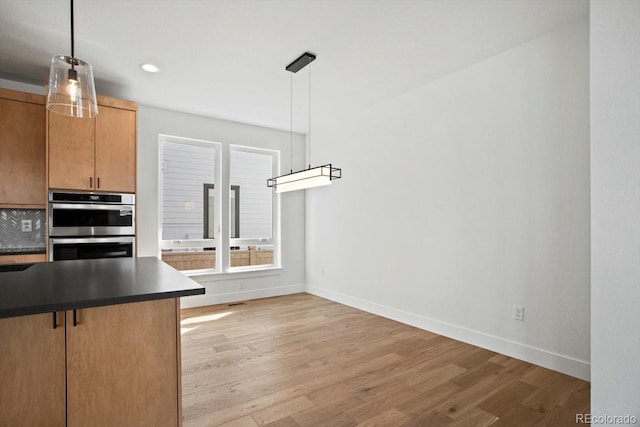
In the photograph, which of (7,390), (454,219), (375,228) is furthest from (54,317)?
(375,228)

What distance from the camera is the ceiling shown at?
241 cm

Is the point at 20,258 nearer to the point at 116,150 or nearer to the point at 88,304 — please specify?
the point at 116,150

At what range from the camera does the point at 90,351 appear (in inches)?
57.0

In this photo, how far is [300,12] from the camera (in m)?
2.47

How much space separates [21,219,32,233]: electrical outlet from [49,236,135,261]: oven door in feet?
2.02

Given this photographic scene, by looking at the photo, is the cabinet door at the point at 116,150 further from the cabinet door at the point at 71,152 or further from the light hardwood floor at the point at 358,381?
the light hardwood floor at the point at 358,381

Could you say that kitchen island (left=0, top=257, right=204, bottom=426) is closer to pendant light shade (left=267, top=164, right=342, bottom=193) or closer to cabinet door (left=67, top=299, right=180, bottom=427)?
cabinet door (left=67, top=299, right=180, bottom=427)

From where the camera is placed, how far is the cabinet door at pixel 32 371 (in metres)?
1.32

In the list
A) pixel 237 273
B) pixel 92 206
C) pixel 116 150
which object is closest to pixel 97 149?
pixel 116 150

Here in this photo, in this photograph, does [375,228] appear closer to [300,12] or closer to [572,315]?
[572,315]

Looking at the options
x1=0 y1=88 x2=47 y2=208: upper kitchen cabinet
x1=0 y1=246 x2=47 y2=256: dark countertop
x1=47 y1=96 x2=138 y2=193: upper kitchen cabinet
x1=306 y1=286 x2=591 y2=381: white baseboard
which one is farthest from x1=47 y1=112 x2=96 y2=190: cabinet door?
x1=306 y1=286 x2=591 y2=381: white baseboard

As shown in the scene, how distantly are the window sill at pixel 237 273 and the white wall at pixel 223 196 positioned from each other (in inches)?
0.6

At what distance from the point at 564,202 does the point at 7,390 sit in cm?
355

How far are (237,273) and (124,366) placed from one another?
3.56 m
